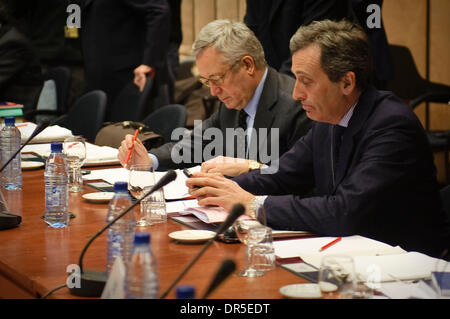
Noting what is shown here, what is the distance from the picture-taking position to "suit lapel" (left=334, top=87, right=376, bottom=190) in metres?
2.14

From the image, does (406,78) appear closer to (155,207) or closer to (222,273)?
(155,207)

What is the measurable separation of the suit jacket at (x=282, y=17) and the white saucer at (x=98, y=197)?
4.50 feet

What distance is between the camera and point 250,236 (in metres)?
1.64

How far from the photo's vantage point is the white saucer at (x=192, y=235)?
182 cm

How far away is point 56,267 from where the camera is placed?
1631 millimetres

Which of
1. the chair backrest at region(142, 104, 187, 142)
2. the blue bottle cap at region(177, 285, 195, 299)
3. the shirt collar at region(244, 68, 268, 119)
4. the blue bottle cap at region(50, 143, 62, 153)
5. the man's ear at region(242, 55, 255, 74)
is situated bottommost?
the blue bottle cap at region(177, 285, 195, 299)

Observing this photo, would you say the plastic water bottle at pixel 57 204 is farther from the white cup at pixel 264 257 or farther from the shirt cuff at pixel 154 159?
the shirt cuff at pixel 154 159

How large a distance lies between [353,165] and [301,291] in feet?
2.66

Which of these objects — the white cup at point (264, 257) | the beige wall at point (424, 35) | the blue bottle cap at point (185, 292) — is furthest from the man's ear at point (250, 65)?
the beige wall at point (424, 35)

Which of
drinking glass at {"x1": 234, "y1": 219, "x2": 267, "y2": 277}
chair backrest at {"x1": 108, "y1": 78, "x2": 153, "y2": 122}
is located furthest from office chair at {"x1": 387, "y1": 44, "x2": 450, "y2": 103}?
drinking glass at {"x1": 234, "y1": 219, "x2": 267, "y2": 277}

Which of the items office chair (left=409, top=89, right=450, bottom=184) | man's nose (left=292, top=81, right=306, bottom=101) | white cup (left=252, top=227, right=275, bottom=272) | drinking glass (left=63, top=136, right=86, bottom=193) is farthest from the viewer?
office chair (left=409, top=89, right=450, bottom=184)

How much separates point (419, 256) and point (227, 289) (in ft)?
1.62

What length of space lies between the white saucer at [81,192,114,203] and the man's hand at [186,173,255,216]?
1.14 feet

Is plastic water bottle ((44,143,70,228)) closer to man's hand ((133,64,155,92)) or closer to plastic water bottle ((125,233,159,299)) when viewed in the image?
plastic water bottle ((125,233,159,299))
